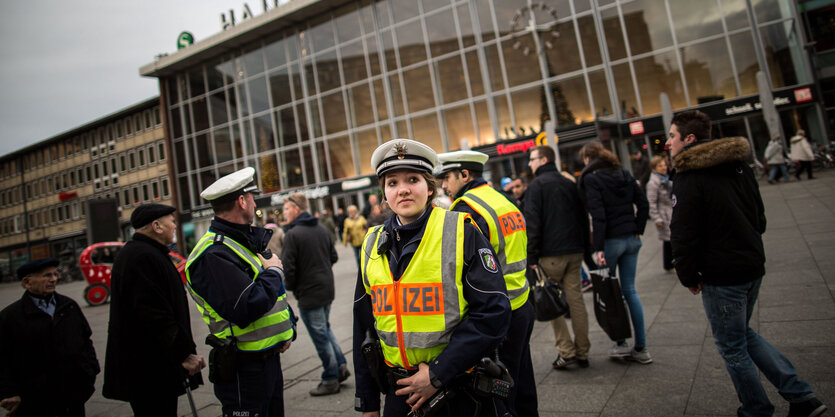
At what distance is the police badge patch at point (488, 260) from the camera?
1.74 metres

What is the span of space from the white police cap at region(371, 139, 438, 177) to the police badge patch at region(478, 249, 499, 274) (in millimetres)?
469

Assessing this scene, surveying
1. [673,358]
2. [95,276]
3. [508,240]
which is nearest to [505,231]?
[508,240]

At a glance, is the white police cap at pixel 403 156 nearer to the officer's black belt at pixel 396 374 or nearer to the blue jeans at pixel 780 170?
the officer's black belt at pixel 396 374

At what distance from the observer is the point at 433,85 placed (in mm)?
24219

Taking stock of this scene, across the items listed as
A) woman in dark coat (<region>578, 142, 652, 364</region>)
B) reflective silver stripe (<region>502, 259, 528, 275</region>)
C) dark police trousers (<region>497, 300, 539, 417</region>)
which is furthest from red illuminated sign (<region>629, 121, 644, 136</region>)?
dark police trousers (<region>497, 300, 539, 417</region>)

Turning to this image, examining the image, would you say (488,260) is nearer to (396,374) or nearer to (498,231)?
(396,374)

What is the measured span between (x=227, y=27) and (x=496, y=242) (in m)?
34.9

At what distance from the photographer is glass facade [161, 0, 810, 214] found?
19016 millimetres

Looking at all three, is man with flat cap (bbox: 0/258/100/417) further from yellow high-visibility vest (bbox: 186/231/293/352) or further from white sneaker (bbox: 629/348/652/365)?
white sneaker (bbox: 629/348/652/365)

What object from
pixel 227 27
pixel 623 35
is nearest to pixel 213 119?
pixel 227 27

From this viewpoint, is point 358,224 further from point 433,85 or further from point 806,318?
point 433,85

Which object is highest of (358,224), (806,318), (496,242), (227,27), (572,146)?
(227,27)

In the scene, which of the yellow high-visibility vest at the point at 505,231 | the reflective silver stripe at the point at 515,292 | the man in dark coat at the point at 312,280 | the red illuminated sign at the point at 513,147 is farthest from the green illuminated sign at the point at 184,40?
the reflective silver stripe at the point at 515,292

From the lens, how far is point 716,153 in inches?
97.7
